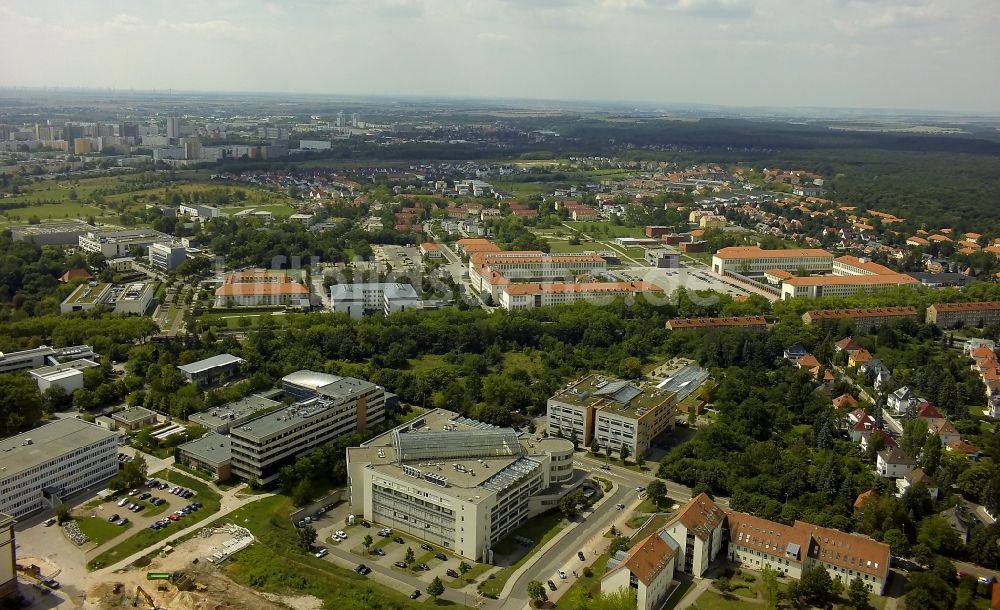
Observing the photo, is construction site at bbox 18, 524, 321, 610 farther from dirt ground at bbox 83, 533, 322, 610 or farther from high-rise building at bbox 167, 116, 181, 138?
high-rise building at bbox 167, 116, 181, 138

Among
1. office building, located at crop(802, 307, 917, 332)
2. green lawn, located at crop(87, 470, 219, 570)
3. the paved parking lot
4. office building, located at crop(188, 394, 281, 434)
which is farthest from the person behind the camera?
the paved parking lot

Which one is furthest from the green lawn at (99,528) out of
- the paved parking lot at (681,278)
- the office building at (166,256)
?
the paved parking lot at (681,278)

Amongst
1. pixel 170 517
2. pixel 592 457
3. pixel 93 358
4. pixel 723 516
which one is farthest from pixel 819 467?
pixel 93 358

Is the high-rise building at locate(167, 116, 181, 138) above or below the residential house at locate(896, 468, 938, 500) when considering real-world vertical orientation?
above

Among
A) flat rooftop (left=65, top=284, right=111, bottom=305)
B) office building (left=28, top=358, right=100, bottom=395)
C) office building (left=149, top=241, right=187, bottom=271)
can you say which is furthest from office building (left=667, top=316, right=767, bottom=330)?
office building (left=149, top=241, right=187, bottom=271)

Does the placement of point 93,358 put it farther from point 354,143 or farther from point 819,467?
point 354,143

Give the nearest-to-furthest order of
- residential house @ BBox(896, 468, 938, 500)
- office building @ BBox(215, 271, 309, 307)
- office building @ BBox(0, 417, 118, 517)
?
office building @ BBox(0, 417, 118, 517) < residential house @ BBox(896, 468, 938, 500) < office building @ BBox(215, 271, 309, 307)

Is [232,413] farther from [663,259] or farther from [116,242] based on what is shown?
[663,259]

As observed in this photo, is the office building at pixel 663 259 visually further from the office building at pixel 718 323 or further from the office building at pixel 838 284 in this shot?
the office building at pixel 718 323
